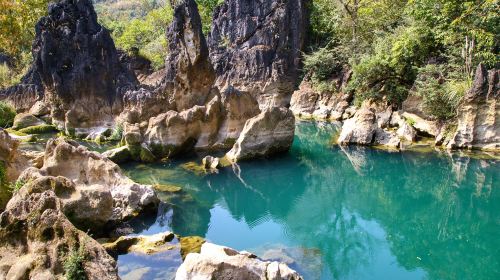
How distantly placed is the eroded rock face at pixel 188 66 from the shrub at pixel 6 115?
525 inches

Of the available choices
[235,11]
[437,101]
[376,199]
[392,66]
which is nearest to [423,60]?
[392,66]

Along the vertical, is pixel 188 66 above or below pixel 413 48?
below

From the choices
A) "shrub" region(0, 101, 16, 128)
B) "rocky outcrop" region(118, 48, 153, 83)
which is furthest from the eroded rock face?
"rocky outcrop" region(118, 48, 153, 83)

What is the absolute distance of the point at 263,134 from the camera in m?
Result: 19.5

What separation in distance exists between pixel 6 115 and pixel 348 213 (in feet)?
84.8

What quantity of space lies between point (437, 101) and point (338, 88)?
510 inches

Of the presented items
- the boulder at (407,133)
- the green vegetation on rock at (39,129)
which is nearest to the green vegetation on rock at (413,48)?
the boulder at (407,133)

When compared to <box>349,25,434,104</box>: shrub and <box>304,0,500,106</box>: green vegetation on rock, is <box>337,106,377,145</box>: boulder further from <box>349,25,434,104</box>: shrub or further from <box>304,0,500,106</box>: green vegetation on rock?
<box>349,25,434,104</box>: shrub

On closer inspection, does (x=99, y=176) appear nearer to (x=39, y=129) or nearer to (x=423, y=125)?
(x=423, y=125)

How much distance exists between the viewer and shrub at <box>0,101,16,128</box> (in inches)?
1169

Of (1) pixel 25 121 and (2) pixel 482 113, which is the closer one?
(2) pixel 482 113

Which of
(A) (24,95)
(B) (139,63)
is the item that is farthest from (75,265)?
(B) (139,63)

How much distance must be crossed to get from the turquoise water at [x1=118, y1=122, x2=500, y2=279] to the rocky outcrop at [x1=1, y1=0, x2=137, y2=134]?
9.73 meters

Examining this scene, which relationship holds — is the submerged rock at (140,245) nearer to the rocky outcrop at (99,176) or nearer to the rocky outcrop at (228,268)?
the rocky outcrop at (99,176)
